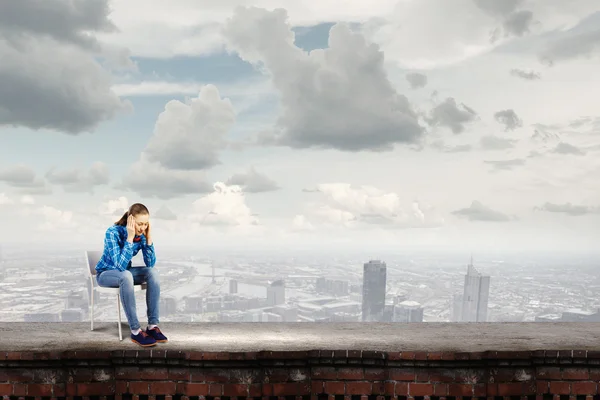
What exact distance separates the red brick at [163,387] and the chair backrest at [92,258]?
6.51 ft

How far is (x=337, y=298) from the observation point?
61.8ft

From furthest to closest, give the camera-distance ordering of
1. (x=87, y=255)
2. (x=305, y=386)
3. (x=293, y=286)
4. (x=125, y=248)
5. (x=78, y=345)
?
1. (x=293, y=286)
2. (x=87, y=255)
3. (x=125, y=248)
4. (x=78, y=345)
5. (x=305, y=386)

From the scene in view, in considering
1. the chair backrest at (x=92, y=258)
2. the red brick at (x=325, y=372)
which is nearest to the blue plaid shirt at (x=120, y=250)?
the chair backrest at (x=92, y=258)

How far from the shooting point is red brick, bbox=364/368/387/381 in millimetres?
5012

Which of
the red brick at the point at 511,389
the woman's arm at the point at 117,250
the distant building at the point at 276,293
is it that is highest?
the woman's arm at the point at 117,250

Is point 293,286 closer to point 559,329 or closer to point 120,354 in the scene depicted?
point 559,329

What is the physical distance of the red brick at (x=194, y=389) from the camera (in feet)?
16.4

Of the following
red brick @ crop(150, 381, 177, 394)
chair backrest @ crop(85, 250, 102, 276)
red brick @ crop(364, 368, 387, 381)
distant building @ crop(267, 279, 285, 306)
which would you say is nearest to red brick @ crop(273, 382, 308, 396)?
red brick @ crop(364, 368, 387, 381)

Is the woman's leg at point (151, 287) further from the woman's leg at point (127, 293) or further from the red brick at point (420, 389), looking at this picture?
the red brick at point (420, 389)

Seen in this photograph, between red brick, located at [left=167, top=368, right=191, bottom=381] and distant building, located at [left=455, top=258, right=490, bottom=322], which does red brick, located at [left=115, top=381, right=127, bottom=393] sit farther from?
distant building, located at [left=455, top=258, right=490, bottom=322]

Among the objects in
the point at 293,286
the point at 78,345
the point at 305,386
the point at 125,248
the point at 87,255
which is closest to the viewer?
the point at 305,386

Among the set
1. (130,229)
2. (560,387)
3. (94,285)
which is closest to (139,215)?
(130,229)

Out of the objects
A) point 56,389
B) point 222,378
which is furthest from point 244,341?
point 56,389

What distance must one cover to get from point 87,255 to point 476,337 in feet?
13.7
